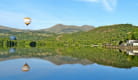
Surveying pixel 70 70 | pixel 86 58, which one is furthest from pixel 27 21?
pixel 70 70

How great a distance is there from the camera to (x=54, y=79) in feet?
75.9

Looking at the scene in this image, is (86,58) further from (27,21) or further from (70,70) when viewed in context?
(27,21)

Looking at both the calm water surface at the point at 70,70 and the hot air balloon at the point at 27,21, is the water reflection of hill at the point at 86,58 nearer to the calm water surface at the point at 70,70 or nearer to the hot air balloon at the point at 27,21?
the calm water surface at the point at 70,70

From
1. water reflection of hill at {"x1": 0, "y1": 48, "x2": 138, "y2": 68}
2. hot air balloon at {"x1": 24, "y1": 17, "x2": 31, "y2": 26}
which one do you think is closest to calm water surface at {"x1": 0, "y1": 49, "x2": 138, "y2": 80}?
water reflection of hill at {"x1": 0, "y1": 48, "x2": 138, "y2": 68}

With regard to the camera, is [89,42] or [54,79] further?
[89,42]

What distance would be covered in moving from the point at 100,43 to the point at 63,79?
141m

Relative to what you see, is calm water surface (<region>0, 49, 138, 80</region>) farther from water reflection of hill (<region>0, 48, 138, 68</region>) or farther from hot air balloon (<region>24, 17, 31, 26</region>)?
hot air balloon (<region>24, 17, 31, 26</region>)

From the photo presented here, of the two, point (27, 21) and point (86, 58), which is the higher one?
point (27, 21)


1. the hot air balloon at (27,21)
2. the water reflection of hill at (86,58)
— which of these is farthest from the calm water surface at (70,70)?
the hot air balloon at (27,21)

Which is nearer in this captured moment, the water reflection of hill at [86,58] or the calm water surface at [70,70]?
the calm water surface at [70,70]

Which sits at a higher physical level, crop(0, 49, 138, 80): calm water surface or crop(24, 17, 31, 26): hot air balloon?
crop(24, 17, 31, 26): hot air balloon

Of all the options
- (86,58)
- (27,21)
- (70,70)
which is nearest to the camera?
(70,70)

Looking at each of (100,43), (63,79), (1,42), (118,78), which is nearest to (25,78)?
(63,79)

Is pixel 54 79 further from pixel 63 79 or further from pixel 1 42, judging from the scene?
pixel 1 42
